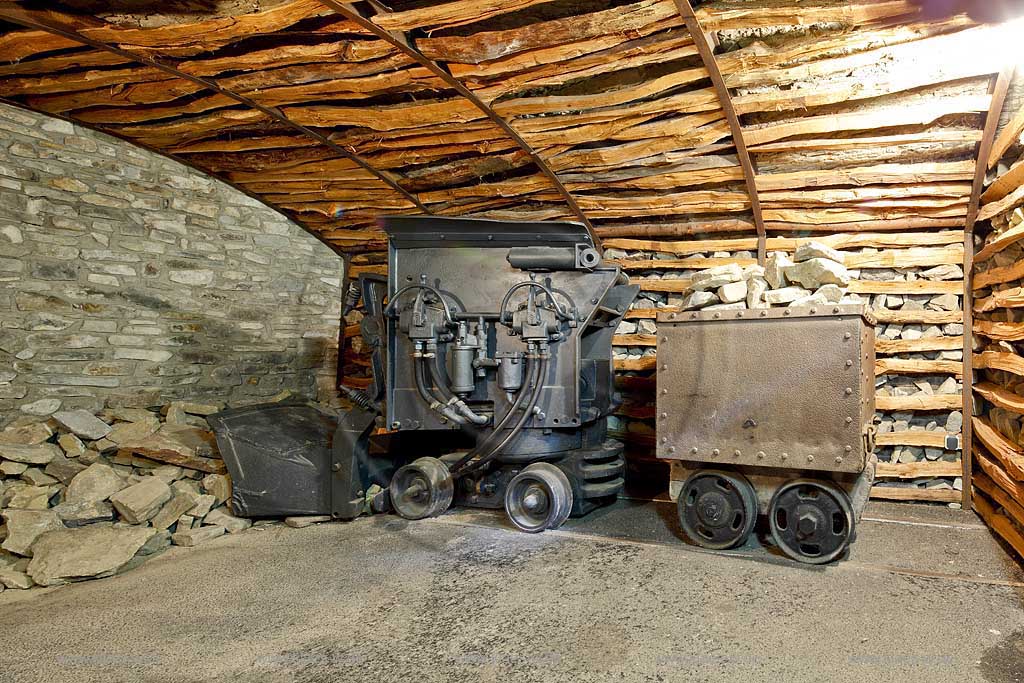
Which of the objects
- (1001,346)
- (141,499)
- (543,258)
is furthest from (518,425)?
(1001,346)

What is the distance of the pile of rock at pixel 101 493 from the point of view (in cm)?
338

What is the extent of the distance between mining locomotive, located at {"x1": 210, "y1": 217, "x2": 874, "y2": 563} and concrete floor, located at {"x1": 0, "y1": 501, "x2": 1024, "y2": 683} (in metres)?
0.29

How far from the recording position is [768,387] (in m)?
3.23

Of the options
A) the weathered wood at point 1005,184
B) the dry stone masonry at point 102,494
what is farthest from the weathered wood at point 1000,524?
the dry stone masonry at point 102,494

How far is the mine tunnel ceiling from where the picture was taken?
3.40 metres

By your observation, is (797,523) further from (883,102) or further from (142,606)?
(142,606)

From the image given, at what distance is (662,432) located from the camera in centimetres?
354

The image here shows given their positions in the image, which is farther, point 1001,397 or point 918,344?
point 918,344

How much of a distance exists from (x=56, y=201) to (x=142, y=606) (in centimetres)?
338

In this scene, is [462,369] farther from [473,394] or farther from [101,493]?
[101,493]

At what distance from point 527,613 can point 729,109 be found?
3.08m

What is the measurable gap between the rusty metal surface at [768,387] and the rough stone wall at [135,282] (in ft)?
13.2

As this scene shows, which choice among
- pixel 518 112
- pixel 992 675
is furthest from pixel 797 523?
pixel 518 112

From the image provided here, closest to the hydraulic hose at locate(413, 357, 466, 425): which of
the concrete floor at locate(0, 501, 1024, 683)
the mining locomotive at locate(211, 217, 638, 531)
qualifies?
the mining locomotive at locate(211, 217, 638, 531)
